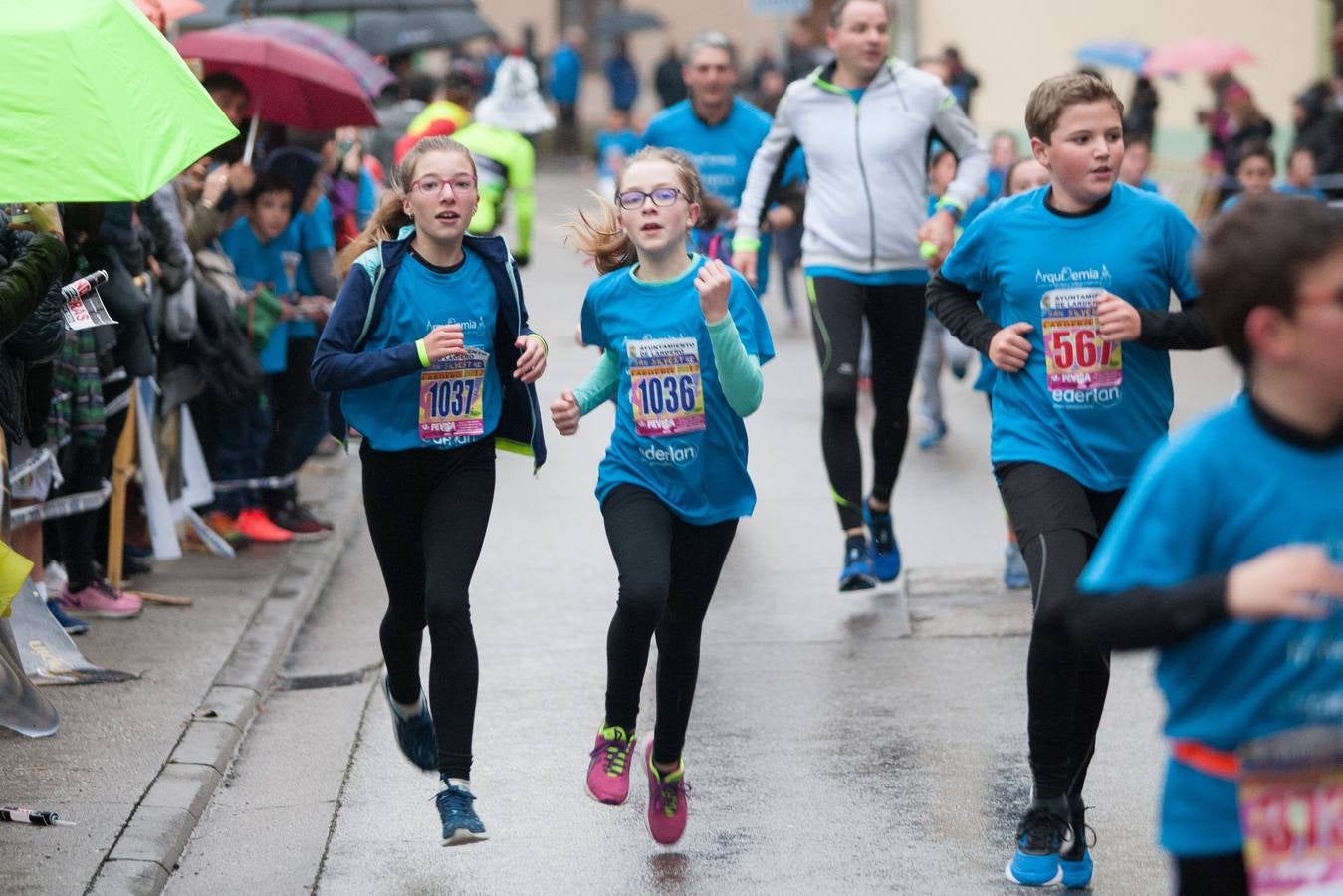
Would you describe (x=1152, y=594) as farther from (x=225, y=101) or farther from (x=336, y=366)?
(x=225, y=101)

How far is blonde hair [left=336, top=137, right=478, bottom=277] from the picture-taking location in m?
5.92

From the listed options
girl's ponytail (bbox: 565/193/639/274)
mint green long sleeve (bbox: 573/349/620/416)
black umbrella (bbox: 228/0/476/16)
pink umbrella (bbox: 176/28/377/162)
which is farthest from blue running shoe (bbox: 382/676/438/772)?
black umbrella (bbox: 228/0/476/16)

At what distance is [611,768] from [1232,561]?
8.80 feet

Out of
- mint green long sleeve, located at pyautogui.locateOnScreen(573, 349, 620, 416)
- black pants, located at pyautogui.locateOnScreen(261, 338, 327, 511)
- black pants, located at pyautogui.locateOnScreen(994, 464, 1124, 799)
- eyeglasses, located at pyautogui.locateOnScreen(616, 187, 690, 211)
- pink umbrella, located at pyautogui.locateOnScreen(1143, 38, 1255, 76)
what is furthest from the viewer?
pink umbrella, located at pyautogui.locateOnScreen(1143, 38, 1255, 76)

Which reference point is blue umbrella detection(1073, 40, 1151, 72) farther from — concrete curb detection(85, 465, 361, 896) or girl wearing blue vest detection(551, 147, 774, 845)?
girl wearing blue vest detection(551, 147, 774, 845)

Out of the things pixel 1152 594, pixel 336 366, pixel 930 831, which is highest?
pixel 1152 594

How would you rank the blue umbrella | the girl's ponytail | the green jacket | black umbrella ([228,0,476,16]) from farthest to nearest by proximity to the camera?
the blue umbrella → black umbrella ([228,0,476,16]) → the green jacket → the girl's ponytail

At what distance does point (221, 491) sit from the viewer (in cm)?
1042

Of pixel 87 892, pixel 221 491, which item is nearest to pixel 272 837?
pixel 87 892

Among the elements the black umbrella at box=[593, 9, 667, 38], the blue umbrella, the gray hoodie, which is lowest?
the black umbrella at box=[593, 9, 667, 38]

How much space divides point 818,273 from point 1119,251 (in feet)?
10.8

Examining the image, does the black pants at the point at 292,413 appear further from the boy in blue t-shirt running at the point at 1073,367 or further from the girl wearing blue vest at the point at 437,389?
the boy in blue t-shirt running at the point at 1073,367

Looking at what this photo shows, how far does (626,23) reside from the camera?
40719 mm

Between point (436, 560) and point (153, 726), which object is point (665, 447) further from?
point (153, 726)
